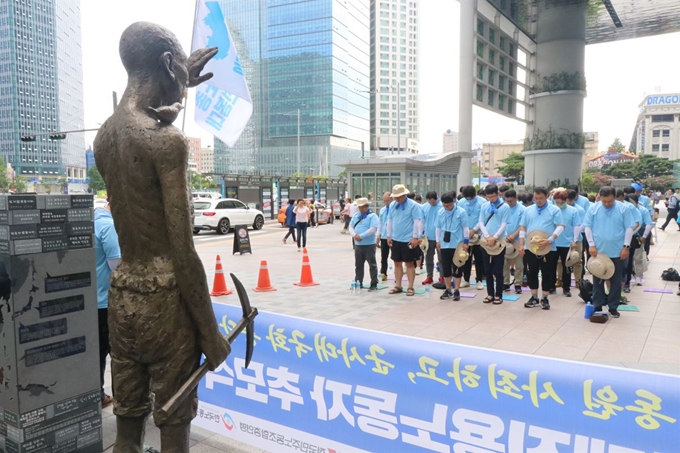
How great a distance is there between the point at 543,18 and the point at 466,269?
2154 centimetres

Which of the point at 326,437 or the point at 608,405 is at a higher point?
the point at 608,405

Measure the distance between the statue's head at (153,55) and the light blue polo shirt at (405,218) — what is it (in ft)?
22.0

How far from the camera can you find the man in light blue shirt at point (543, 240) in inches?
295

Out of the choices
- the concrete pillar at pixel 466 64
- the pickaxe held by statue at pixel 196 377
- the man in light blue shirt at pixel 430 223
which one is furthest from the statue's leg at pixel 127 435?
the concrete pillar at pixel 466 64

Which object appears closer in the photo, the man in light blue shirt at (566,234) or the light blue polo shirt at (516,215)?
the man in light blue shirt at (566,234)

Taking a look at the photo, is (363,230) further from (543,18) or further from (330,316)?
(543,18)

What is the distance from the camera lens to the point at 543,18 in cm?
2533

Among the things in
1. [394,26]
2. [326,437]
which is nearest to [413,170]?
[326,437]

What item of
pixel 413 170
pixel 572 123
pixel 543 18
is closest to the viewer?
pixel 413 170

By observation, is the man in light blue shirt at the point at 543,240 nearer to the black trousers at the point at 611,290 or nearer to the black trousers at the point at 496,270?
the black trousers at the point at 496,270

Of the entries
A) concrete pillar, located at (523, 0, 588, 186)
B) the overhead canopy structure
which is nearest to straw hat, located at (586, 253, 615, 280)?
the overhead canopy structure

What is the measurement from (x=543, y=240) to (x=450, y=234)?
4.87 ft

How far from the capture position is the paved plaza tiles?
5230 mm

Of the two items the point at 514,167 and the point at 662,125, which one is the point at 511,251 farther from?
the point at 662,125
